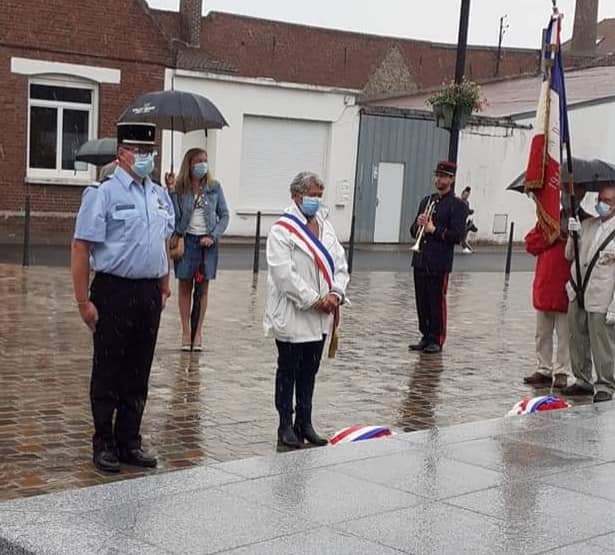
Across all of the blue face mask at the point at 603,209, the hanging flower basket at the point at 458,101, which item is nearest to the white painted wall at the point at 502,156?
the hanging flower basket at the point at 458,101

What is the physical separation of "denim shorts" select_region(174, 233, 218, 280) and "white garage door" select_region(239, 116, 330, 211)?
1921cm

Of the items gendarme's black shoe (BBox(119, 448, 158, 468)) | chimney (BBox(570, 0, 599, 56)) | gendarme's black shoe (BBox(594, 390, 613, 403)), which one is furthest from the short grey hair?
chimney (BBox(570, 0, 599, 56))

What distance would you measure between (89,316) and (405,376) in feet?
14.7

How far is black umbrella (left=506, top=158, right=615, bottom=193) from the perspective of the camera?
9.67 m

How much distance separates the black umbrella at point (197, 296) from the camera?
35.2 feet

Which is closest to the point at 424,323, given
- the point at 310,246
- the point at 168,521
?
the point at 310,246

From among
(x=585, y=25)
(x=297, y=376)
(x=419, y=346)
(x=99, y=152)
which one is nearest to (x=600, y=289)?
(x=419, y=346)

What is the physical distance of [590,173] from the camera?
32.6 feet

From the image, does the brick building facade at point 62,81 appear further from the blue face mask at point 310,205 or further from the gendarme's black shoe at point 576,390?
the blue face mask at point 310,205

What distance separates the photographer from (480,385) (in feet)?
33.1

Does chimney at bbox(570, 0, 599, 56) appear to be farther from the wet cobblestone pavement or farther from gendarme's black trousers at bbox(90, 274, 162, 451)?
gendarme's black trousers at bbox(90, 274, 162, 451)

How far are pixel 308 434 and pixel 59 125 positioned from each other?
2121 centimetres

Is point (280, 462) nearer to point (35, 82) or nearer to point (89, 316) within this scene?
point (89, 316)

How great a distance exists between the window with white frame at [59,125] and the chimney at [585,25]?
3290cm
